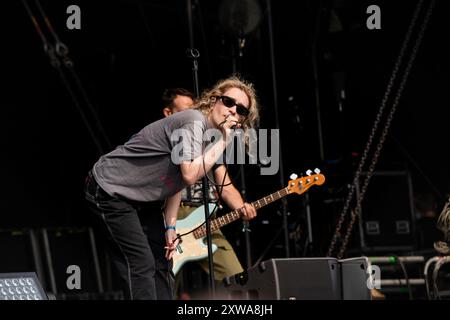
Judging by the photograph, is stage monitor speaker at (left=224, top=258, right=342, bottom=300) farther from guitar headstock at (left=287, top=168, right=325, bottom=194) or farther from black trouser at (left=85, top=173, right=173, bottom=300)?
guitar headstock at (left=287, top=168, right=325, bottom=194)

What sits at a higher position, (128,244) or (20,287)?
(128,244)

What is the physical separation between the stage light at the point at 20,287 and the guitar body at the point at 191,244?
9.24 ft

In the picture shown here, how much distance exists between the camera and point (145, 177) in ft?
13.3

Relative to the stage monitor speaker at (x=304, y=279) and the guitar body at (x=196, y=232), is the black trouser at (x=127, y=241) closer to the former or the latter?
the stage monitor speaker at (x=304, y=279)

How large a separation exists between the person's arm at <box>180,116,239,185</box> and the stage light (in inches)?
45.3

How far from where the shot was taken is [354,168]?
6.71 m

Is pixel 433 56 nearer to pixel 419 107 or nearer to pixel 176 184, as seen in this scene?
pixel 419 107

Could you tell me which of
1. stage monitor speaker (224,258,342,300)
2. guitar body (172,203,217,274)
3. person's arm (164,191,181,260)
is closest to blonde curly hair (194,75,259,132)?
person's arm (164,191,181,260)

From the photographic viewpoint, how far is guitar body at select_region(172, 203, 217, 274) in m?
5.76

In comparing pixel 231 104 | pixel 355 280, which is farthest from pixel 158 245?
pixel 355 280

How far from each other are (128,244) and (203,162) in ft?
1.82

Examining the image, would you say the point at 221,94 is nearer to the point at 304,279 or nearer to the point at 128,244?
the point at 128,244

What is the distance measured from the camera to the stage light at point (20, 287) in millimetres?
2859
